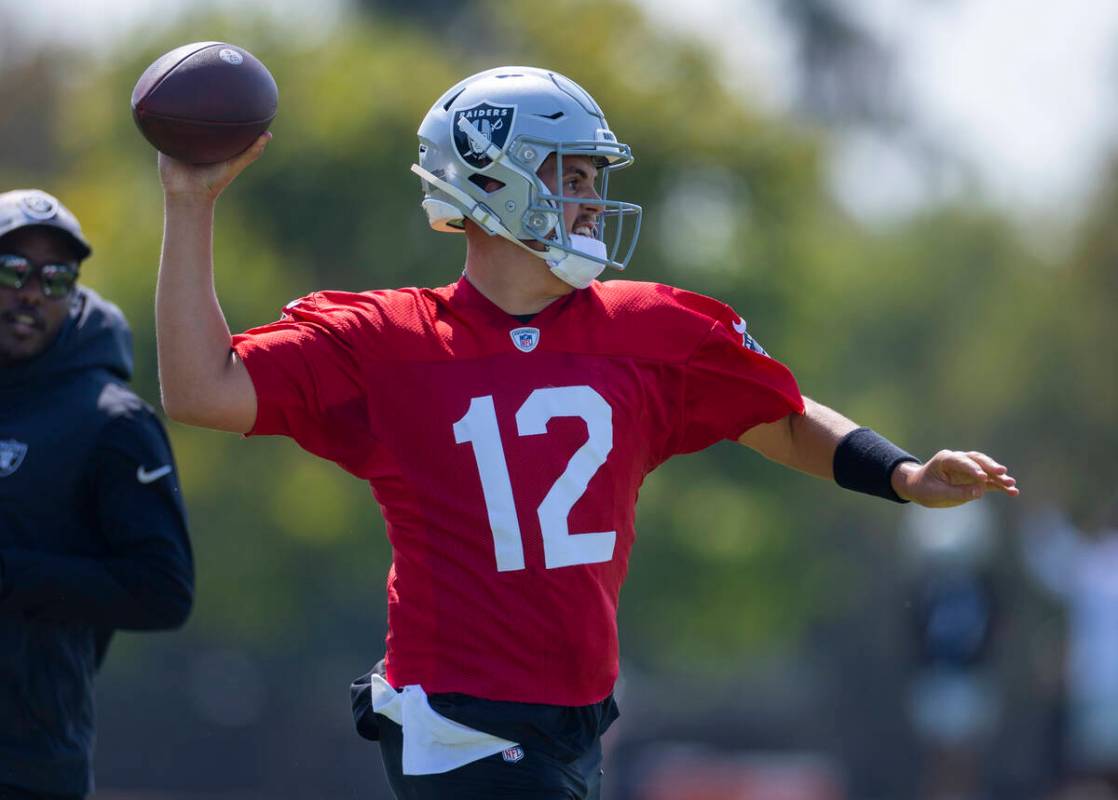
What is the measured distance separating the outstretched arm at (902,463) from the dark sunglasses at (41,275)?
1831mm

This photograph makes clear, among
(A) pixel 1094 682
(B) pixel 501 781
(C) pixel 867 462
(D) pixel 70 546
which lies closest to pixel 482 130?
(C) pixel 867 462

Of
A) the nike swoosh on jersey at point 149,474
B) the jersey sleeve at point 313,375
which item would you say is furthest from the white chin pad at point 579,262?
the nike swoosh on jersey at point 149,474

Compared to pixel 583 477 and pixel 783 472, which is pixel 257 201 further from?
pixel 583 477

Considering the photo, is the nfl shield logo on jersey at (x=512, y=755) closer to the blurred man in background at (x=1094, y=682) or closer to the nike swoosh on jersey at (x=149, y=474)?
the nike swoosh on jersey at (x=149, y=474)

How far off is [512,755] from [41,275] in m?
1.92

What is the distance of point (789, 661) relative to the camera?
31.1 metres

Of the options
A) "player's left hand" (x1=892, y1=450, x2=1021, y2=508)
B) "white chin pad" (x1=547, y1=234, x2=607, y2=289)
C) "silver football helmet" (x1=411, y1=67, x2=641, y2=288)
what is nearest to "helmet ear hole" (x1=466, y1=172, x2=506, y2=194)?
"silver football helmet" (x1=411, y1=67, x2=641, y2=288)

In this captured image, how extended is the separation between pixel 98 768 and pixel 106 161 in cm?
927

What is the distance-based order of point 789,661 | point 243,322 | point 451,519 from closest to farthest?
point 451,519
point 243,322
point 789,661

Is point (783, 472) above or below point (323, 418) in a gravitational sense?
below

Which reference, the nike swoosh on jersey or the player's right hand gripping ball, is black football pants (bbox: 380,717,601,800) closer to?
the nike swoosh on jersey

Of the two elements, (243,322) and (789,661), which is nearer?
(243,322)

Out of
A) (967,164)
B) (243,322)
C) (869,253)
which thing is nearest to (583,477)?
(243,322)

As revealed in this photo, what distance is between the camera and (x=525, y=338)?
12.8 feet
